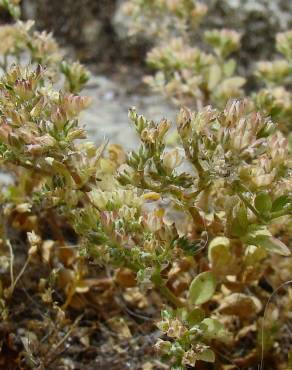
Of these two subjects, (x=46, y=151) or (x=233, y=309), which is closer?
(x=46, y=151)

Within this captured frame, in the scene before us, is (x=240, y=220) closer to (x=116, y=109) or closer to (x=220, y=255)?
(x=220, y=255)

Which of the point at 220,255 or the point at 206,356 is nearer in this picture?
the point at 206,356

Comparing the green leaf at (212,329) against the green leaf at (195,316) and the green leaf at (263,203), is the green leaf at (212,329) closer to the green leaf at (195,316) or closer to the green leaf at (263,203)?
the green leaf at (195,316)

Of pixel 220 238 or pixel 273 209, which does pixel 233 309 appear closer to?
pixel 220 238

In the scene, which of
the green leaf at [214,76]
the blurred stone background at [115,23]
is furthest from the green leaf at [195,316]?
the blurred stone background at [115,23]

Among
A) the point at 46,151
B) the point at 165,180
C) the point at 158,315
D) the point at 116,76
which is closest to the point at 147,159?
the point at 165,180

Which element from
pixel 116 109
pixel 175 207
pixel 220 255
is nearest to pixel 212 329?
pixel 220 255

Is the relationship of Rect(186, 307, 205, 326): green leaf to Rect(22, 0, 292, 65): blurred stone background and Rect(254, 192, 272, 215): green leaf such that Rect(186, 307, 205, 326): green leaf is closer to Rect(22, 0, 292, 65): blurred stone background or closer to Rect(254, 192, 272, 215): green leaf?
Rect(254, 192, 272, 215): green leaf
